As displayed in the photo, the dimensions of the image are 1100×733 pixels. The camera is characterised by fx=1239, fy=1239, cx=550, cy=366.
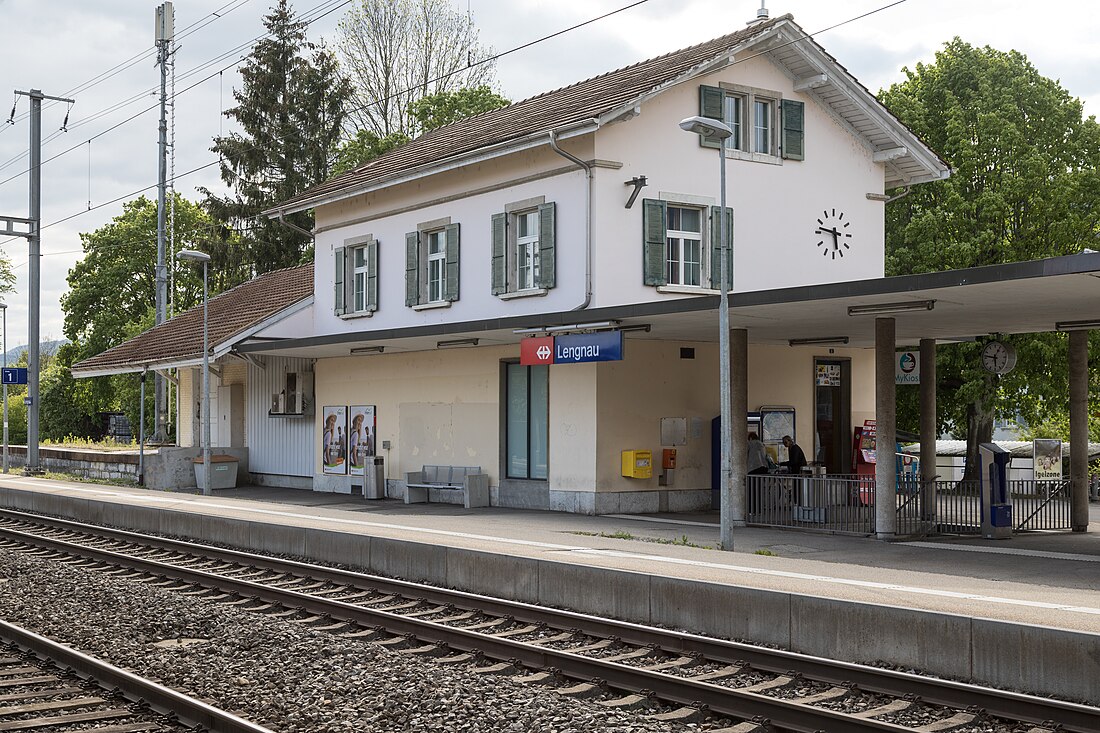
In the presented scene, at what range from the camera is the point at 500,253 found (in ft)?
79.3

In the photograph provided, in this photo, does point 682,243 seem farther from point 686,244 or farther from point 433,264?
point 433,264

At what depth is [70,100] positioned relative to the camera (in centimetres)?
3759

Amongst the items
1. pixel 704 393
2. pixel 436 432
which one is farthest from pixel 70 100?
pixel 704 393

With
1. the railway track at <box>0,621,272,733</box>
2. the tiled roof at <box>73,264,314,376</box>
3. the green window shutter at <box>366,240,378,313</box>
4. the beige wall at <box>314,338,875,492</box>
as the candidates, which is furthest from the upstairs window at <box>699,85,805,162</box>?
the railway track at <box>0,621,272,733</box>

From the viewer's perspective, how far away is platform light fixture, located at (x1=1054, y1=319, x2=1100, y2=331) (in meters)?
18.2

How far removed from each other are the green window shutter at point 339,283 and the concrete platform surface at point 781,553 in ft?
21.3

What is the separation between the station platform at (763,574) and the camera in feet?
29.2

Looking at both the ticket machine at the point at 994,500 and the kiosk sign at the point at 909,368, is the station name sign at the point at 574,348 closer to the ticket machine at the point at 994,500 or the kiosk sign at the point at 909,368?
the ticket machine at the point at 994,500

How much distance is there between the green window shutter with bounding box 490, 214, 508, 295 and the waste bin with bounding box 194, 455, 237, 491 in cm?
1082

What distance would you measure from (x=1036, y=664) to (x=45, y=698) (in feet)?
22.6

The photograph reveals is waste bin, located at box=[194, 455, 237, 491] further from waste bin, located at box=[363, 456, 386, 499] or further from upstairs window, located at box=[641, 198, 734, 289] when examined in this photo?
upstairs window, located at box=[641, 198, 734, 289]

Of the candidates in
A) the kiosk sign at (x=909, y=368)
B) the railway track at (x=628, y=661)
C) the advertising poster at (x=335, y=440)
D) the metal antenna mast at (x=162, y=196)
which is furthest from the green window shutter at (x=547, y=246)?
the metal antenna mast at (x=162, y=196)

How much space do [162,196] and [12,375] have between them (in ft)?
26.2

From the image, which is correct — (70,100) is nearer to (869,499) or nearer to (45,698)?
(869,499)
